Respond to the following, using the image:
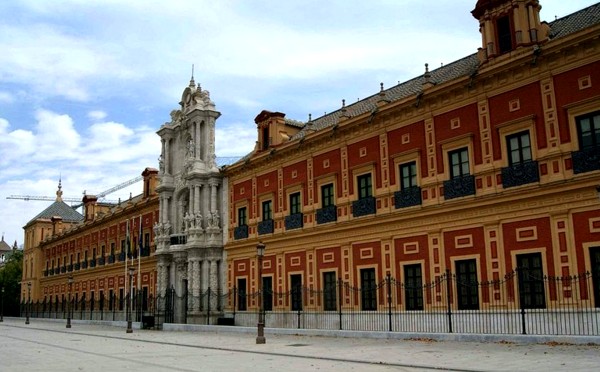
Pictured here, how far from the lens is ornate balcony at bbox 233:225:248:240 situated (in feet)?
102

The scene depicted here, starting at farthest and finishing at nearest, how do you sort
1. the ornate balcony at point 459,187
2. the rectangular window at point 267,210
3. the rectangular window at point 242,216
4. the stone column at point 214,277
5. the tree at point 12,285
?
the tree at point 12,285 → the stone column at point 214,277 → the rectangular window at point 242,216 → the rectangular window at point 267,210 → the ornate balcony at point 459,187

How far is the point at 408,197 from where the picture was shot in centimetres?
2223

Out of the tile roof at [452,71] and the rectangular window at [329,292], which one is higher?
the tile roof at [452,71]

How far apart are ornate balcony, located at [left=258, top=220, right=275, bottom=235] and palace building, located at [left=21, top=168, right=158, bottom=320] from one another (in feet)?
28.2

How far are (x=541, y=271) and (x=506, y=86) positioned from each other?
595 centimetres

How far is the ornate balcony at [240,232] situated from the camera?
3113 cm

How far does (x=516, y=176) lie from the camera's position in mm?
18828

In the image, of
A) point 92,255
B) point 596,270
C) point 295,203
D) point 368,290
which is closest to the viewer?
point 596,270

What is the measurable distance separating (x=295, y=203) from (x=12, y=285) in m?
58.8

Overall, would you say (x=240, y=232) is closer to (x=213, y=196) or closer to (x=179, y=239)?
(x=213, y=196)

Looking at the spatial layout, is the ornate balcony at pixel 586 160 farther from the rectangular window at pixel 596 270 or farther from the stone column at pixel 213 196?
the stone column at pixel 213 196

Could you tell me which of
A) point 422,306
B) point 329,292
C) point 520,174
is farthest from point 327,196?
point 520,174

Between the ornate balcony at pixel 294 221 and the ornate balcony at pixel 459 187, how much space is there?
8.22m

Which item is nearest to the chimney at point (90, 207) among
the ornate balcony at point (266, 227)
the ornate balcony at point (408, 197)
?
the ornate balcony at point (266, 227)
